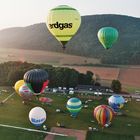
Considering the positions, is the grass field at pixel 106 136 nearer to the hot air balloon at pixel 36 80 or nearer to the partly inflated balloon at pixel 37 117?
the partly inflated balloon at pixel 37 117

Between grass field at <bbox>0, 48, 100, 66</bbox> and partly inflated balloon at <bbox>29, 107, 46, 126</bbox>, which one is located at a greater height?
partly inflated balloon at <bbox>29, 107, 46, 126</bbox>

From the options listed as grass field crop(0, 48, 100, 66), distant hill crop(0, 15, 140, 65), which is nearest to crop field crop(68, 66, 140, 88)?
distant hill crop(0, 15, 140, 65)

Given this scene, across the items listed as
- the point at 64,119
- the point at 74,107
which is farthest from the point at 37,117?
the point at 74,107

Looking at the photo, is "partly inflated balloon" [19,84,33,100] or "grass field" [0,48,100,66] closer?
"partly inflated balloon" [19,84,33,100]

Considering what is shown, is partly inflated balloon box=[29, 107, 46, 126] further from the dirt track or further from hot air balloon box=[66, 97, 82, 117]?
hot air balloon box=[66, 97, 82, 117]

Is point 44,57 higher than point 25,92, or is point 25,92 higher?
point 25,92

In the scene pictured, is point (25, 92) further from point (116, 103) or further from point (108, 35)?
point (108, 35)
